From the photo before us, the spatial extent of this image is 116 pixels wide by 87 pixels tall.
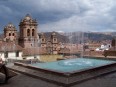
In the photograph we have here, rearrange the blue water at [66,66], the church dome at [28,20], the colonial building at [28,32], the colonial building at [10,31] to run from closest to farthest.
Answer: the blue water at [66,66]
the colonial building at [28,32]
the church dome at [28,20]
the colonial building at [10,31]

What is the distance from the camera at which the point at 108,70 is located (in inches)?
321

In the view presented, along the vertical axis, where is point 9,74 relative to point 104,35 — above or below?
below

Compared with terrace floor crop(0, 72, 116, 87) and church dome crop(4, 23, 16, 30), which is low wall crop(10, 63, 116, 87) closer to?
terrace floor crop(0, 72, 116, 87)

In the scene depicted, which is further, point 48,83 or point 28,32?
point 28,32

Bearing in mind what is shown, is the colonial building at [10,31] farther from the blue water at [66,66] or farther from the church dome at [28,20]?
the blue water at [66,66]

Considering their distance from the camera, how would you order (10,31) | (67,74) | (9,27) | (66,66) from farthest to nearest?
(9,27), (10,31), (66,66), (67,74)

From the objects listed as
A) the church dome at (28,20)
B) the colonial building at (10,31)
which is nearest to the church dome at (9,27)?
the colonial building at (10,31)

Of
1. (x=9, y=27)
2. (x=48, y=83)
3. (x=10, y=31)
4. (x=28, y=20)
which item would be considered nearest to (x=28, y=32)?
(x=28, y=20)

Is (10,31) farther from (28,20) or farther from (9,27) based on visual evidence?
(28,20)

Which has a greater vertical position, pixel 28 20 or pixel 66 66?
pixel 28 20

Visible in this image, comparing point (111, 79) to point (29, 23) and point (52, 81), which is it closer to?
point (52, 81)

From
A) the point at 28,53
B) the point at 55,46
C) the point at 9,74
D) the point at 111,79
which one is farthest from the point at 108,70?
the point at 55,46

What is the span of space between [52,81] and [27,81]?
0.91m

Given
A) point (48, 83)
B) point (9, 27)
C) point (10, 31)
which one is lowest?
point (48, 83)
